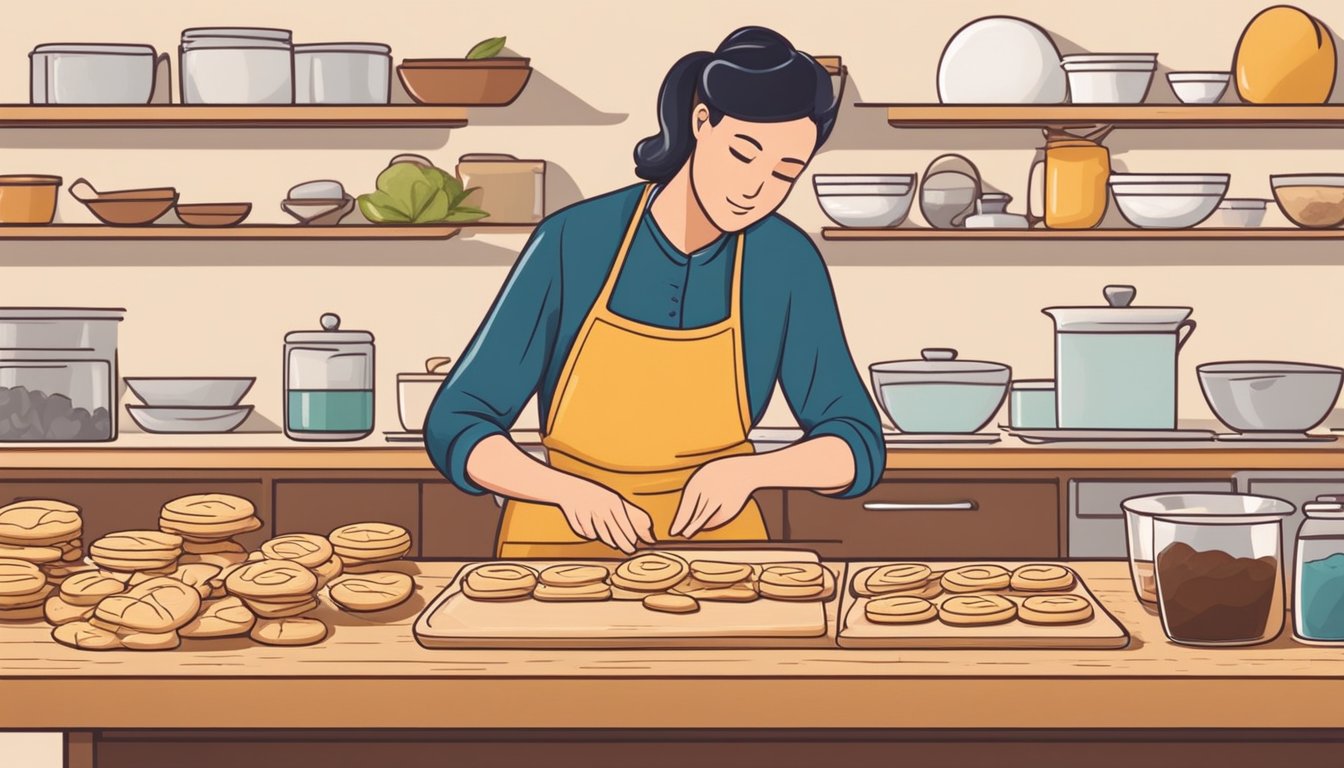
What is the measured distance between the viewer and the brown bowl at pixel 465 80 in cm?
366

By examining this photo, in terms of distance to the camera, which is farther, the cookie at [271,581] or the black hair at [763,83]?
the black hair at [763,83]

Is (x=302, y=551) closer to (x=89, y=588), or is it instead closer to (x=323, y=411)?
(x=89, y=588)

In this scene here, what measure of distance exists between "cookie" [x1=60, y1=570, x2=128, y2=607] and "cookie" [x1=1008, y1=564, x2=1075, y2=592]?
94cm

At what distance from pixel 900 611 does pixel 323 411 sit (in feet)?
7.81

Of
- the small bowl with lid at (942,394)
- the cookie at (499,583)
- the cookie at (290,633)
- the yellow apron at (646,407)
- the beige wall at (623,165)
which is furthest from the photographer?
the beige wall at (623,165)

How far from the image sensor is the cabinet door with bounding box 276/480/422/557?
3.33 metres

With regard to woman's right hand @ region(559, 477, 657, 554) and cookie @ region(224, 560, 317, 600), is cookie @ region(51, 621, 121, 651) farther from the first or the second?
woman's right hand @ region(559, 477, 657, 554)

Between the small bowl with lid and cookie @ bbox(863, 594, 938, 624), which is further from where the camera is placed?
the small bowl with lid

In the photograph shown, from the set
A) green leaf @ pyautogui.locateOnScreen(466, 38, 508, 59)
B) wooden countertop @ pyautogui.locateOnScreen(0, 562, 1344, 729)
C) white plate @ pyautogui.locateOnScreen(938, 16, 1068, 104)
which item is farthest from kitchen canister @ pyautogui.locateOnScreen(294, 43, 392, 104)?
wooden countertop @ pyautogui.locateOnScreen(0, 562, 1344, 729)

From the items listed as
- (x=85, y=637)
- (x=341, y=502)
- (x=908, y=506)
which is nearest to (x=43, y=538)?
(x=85, y=637)

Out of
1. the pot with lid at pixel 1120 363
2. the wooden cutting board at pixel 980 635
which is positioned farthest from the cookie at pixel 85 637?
the pot with lid at pixel 1120 363

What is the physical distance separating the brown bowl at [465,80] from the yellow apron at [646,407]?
1.52 meters

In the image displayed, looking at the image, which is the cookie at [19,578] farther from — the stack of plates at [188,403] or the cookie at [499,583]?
the stack of plates at [188,403]

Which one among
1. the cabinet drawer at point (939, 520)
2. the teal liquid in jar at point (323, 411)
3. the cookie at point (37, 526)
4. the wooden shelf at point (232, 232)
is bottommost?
the cabinet drawer at point (939, 520)
